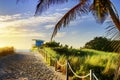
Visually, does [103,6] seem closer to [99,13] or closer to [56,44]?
[99,13]

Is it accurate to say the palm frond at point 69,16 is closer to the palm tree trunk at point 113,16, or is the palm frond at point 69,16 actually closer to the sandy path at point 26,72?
the palm tree trunk at point 113,16

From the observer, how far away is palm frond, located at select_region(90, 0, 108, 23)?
33.5ft

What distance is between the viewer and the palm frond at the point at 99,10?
33.5ft

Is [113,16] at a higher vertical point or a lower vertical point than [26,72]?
higher

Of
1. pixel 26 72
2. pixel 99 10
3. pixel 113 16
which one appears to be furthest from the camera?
pixel 26 72

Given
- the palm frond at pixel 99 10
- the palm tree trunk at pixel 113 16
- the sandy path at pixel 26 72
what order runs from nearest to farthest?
the palm tree trunk at pixel 113 16 → the palm frond at pixel 99 10 → the sandy path at pixel 26 72

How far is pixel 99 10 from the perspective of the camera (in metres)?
10.6

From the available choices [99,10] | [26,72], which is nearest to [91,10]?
[99,10]

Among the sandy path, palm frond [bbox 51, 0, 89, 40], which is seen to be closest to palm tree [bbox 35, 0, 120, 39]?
palm frond [bbox 51, 0, 89, 40]

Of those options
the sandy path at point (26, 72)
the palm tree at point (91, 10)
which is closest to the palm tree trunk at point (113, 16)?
the palm tree at point (91, 10)

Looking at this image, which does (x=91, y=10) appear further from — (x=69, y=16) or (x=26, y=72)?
(x=26, y=72)

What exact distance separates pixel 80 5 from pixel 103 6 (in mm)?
819

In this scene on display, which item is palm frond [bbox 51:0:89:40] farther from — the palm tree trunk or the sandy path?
the sandy path

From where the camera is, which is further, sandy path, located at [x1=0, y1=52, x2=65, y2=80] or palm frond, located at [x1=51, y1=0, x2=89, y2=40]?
sandy path, located at [x1=0, y1=52, x2=65, y2=80]
